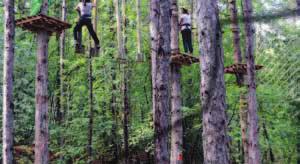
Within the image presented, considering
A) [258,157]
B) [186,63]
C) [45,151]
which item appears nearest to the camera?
[45,151]

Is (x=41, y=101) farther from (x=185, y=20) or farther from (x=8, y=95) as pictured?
(x=185, y=20)

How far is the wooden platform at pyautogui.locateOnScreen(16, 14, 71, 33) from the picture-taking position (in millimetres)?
7686

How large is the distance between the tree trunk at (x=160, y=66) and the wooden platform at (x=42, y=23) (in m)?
1.90

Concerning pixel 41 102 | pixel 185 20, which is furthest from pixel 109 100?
pixel 41 102

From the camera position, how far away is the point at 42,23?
314 inches

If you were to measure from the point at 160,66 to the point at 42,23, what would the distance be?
253 centimetres

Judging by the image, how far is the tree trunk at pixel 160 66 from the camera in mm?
7672

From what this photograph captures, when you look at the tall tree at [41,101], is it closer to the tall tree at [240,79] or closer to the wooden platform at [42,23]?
the wooden platform at [42,23]

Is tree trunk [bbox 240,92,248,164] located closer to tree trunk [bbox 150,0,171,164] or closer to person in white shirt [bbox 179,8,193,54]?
person in white shirt [bbox 179,8,193,54]

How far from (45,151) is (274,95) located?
8259mm

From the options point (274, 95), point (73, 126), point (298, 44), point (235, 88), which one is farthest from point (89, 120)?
point (298, 44)

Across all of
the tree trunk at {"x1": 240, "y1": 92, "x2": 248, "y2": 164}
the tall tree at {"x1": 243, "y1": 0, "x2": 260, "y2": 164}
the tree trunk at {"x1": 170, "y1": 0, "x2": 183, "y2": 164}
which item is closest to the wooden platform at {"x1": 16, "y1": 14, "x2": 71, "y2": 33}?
the tree trunk at {"x1": 170, "y1": 0, "x2": 183, "y2": 164}

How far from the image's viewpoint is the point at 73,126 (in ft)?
46.7

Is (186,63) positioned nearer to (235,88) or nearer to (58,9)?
(235,88)
